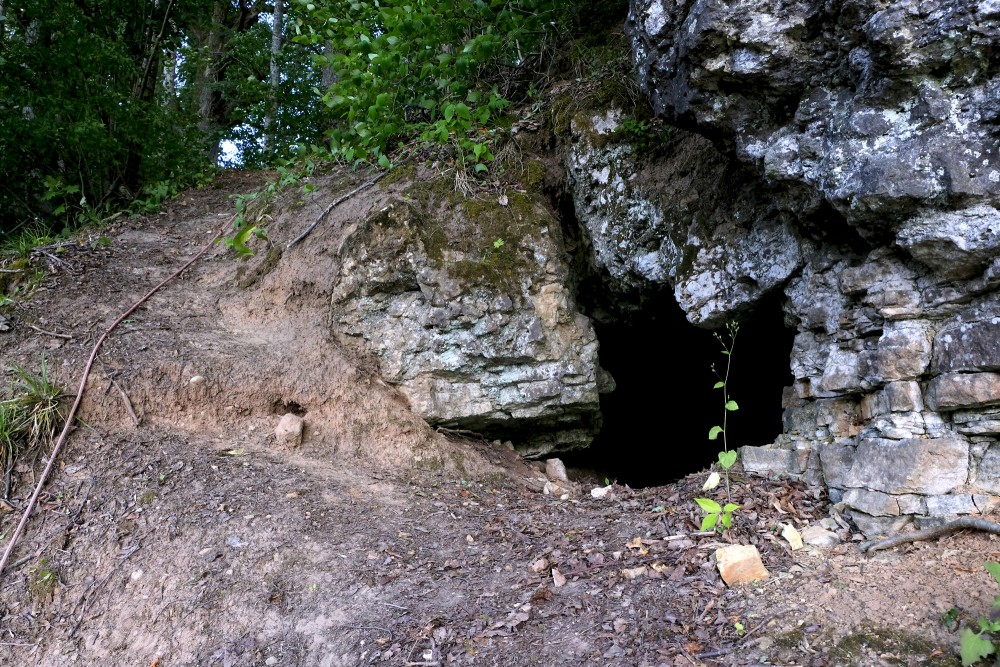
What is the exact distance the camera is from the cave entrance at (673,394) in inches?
245

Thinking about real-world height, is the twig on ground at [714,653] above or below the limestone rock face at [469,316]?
below

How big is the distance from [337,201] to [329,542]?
3.62m

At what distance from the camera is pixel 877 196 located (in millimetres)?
3283

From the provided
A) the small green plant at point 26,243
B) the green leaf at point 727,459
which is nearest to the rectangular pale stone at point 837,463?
the green leaf at point 727,459

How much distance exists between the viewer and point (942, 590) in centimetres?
274

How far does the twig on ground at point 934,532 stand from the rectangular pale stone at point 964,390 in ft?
1.92

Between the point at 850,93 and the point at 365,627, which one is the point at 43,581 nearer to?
the point at 365,627

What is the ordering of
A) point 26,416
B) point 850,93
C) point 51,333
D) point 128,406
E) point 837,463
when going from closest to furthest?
1. point 850,93
2. point 837,463
3. point 26,416
4. point 128,406
5. point 51,333

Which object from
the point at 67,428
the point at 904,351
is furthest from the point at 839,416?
the point at 67,428

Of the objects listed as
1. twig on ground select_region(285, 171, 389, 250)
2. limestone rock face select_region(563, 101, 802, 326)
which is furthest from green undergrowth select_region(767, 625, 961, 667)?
twig on ground select_region(285, 171, 389, 250)

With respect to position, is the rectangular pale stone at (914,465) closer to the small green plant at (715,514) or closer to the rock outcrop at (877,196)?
the rock outcrop at (877,196)

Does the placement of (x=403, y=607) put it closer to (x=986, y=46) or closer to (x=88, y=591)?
(x=88, y=591)

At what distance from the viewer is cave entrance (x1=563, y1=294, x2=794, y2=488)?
6.21m

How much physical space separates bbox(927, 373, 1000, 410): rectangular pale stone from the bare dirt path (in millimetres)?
710
